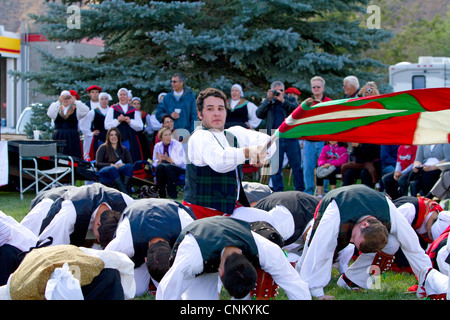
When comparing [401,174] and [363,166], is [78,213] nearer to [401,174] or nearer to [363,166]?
[401,174]

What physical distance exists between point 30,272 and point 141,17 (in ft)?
31.8

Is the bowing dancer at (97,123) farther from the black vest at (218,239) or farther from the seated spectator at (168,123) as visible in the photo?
the black vest at (218,239)

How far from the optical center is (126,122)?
1119 cm

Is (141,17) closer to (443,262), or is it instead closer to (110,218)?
(110,218)

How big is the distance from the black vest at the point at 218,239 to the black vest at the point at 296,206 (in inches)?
59.0

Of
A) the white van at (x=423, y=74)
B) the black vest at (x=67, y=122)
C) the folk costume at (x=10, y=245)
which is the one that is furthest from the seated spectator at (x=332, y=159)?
the folk costume at (x=10, y=245)

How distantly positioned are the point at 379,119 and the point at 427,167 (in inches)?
174

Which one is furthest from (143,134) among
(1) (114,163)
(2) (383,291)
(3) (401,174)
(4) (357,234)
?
(4) (357,234)

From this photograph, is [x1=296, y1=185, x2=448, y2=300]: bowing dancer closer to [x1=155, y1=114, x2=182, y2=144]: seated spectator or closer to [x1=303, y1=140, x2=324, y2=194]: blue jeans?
[x1=303, y1=140, x2=324, y2=194]: blue jeans

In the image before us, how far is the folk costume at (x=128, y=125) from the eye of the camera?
11.1m

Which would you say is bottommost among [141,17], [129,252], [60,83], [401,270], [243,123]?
[401,270]
